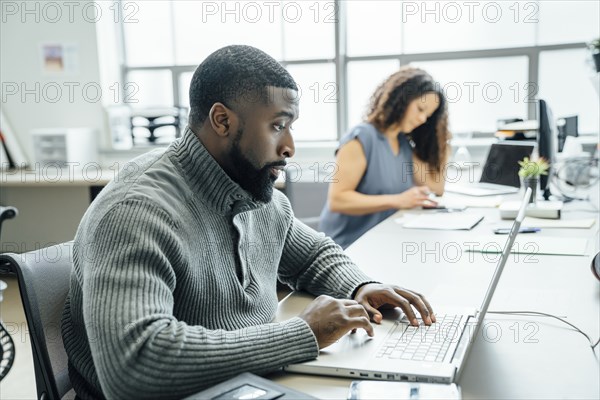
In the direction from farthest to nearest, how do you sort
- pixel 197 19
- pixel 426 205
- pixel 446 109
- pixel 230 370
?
pixel 197 19 < pixel 446 109 < pixel 426 205 < pixel 230 370

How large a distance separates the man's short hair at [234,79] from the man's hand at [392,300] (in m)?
0.45

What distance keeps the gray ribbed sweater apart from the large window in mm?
2736

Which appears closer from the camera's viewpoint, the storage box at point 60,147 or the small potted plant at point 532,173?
the small potted plant at point 532,173

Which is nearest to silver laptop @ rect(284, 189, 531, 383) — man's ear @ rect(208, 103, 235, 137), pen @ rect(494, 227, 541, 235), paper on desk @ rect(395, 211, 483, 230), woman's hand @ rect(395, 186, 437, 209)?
man's ear @ rect(208, 103, 235, 137)

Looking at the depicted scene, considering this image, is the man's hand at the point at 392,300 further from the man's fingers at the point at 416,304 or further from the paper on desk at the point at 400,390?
the paper on desk at the point at 400,390

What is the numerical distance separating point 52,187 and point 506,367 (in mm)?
3648

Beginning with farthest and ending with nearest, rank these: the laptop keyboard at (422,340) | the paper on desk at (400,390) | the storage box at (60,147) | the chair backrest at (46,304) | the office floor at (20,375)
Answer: the storage box at (60,147) < the office floor at (20,375) < the chair backrest at (46,304) < the laptop keyboard at (422,340) < the paper on desk at (400,390)

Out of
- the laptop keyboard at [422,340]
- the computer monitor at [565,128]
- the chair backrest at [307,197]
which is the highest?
the computer monitor at [565,128]

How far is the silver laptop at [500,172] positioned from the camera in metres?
2.86

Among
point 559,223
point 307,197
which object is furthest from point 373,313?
point 307,197

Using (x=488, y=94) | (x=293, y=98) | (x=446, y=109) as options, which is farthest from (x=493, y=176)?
(x=293, y=98)

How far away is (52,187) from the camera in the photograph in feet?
13.3

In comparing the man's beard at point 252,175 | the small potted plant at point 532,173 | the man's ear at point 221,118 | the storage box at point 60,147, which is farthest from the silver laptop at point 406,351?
the storage box at point 60,147

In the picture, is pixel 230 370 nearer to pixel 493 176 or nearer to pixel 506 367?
pixel 506 367
